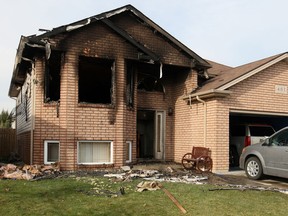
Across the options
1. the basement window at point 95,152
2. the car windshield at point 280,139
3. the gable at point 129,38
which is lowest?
the basement window at point 95,152

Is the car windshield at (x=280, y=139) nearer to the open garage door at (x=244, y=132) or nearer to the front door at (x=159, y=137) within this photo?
the open garage door at (x=244, y=132)

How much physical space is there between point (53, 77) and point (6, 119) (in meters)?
20.3

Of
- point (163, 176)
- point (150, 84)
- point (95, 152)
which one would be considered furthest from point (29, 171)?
point (150, 84)

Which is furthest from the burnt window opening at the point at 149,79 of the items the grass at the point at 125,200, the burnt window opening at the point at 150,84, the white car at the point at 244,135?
the grass at the point at 125,200

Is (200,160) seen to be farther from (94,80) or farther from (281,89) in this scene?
(94,80)

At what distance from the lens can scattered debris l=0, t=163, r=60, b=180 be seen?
33.8 ft

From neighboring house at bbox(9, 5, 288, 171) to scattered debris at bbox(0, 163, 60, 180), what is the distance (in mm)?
530

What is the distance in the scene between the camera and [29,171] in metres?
11.0

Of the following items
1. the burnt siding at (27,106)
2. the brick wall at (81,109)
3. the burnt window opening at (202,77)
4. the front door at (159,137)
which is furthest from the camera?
the front door at (159,137)

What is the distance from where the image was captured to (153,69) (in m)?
15.4

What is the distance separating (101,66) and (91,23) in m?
1.68

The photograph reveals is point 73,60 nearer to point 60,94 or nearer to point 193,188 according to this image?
point 60,94

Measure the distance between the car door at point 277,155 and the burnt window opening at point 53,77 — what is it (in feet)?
25.2

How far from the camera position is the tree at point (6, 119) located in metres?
31.2
